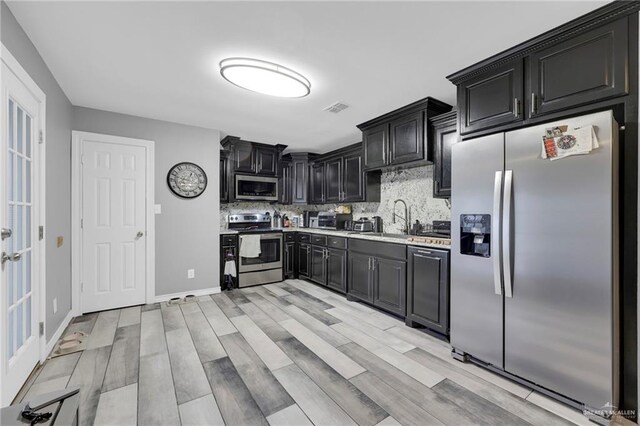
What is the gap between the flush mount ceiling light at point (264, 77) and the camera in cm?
223

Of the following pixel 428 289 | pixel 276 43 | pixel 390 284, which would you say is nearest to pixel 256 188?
pixel 390 284

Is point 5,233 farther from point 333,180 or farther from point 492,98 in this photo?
point 333,180

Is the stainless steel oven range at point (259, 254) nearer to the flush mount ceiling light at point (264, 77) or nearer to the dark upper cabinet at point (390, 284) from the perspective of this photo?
the dark upper cabinet at point (390, 284)

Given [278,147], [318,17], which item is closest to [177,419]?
[318,17]

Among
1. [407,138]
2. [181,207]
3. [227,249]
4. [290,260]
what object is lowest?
[290,260]

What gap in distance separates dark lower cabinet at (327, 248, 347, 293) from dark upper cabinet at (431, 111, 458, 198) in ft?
5.10

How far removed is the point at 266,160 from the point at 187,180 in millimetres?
1455

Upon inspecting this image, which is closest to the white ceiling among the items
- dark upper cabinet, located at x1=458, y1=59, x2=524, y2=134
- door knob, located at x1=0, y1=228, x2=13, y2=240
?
dark upper cabinet, located at x1=458, y1=59, x2=524, y2=134

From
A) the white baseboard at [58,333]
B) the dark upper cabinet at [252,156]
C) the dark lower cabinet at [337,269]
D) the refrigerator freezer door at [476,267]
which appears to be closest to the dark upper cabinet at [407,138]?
the refrigerator freezer door at [476,267]

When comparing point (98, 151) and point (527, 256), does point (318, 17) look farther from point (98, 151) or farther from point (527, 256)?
point (98, 151)

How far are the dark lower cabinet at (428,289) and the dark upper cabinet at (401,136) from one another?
1.12m

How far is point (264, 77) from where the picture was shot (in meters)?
2.36

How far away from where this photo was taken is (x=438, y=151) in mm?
2994

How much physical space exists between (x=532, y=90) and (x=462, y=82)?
0.57 m
